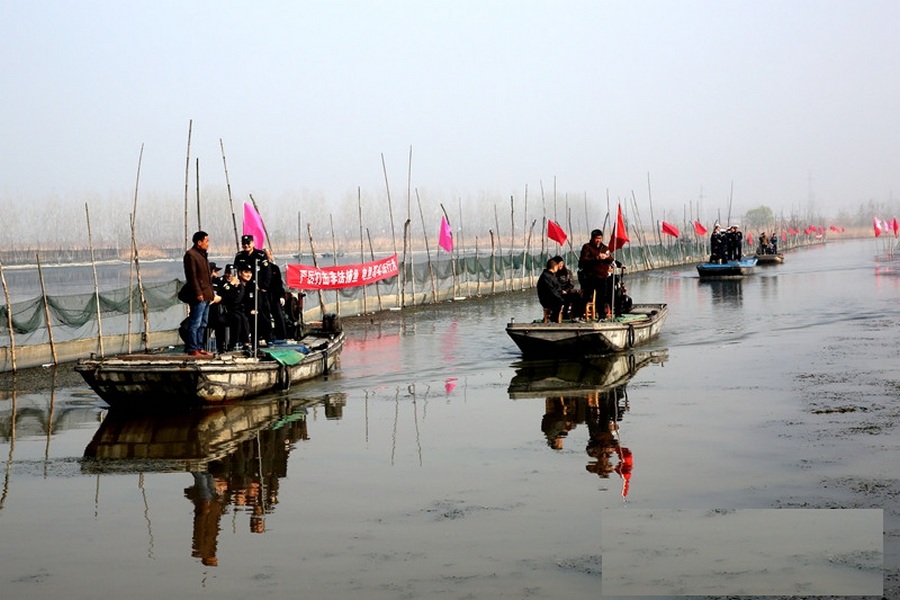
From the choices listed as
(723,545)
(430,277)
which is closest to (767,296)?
(430,277)

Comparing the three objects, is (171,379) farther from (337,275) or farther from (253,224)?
(337,275)

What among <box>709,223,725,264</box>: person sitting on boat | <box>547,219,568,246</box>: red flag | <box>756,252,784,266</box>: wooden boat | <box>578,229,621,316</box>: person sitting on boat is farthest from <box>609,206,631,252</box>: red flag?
<box>756,252,784,266</box>: wooden boat

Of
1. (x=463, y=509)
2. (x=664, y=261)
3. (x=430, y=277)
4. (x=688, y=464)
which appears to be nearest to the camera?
(x=463, y=509)

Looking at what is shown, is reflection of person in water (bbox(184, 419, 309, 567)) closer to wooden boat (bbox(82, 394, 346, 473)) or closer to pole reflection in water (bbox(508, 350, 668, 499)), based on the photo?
wooden boat (bbox(82, 394, 346, 473))

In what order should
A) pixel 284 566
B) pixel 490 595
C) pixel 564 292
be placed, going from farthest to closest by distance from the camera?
pixel 564 292 → pixel 284 566 → pixel 490 595

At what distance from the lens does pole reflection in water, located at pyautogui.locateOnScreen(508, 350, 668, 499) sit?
12875mm

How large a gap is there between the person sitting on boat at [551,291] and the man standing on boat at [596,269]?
485 mm

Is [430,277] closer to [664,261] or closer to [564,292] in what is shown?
[564,292]

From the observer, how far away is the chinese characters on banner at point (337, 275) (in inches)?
1277

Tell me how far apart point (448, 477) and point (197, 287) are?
6600 millimetres

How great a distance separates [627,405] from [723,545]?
746 centimetres

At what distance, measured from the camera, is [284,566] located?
8.98 metres

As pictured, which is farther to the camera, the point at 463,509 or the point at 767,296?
the point at 767,296

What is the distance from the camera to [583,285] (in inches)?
933
